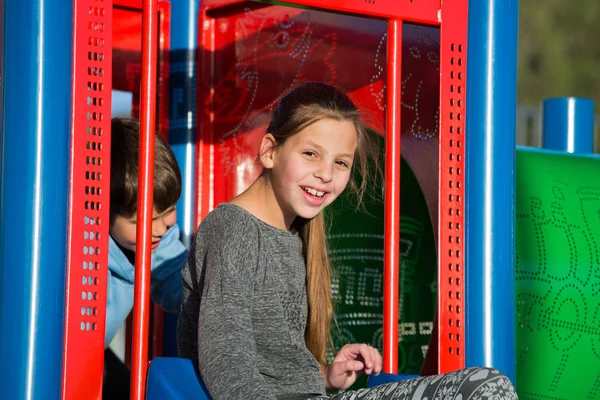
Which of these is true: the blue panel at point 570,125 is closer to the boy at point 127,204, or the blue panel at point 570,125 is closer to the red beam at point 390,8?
the red beam at point 390,8

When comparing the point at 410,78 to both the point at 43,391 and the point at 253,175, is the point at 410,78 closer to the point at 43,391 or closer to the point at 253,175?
the point at 253,175

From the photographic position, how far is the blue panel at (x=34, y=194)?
1.87 metres

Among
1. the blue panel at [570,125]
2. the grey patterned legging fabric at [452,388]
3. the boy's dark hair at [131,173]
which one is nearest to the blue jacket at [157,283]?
the boy's dark hair at [131,173]

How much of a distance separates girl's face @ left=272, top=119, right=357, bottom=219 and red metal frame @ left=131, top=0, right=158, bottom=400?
28 cm

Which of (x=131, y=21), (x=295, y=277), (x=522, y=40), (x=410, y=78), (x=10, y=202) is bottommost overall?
(x=295, y=277)

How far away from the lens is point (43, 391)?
187 cm

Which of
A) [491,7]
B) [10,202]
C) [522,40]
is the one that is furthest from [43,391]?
[522,40]

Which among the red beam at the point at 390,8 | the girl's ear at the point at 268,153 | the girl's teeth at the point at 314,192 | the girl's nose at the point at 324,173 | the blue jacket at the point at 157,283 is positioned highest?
the red beam at the point at 390,8

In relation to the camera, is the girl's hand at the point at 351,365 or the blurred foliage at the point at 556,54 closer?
the girl's hand at the point at 351,365

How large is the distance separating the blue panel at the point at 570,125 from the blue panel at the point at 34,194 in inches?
83.5

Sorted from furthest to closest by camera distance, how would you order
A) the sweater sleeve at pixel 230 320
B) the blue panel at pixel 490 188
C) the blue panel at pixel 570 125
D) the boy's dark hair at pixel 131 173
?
1. the blue panel at pixel 570 125
2. the boy's dark hair at pixel 131 173
3. the blue panel at pixel 490 188
4. the sweater sleeve at pixel 230 320

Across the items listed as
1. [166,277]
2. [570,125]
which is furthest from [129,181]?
[570,125]

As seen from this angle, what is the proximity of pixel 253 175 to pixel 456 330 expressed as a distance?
1026 millimetres

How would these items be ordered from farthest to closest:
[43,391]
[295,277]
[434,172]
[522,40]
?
[522,40] < [434,172] < [295,277] < [43,391]
